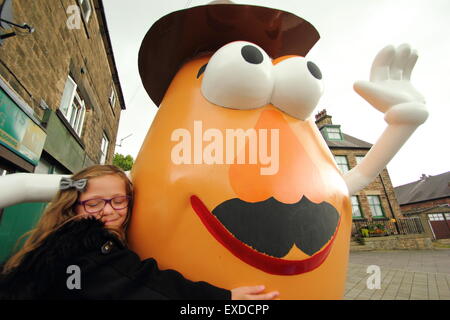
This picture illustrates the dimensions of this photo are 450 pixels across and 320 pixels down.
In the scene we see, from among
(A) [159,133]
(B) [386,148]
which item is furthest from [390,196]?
(A) [159,133]

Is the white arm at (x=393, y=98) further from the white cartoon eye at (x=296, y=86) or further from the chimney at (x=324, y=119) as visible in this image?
the chimney at (x=324, y=119)

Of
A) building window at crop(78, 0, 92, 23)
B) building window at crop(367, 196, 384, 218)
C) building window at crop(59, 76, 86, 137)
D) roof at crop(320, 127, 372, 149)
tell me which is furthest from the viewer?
roof at crop(320, 127, 372, 149)

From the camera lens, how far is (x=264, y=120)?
1.31 m

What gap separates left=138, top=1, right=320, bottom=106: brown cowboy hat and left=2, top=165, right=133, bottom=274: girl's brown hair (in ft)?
3.27

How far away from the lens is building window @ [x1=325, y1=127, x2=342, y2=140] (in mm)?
16266

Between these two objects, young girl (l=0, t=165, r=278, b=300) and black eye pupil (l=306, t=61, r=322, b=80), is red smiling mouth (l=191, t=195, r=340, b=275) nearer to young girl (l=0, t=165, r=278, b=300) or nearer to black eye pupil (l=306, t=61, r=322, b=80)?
young girl (l=0, t=165, r=278, b=300)

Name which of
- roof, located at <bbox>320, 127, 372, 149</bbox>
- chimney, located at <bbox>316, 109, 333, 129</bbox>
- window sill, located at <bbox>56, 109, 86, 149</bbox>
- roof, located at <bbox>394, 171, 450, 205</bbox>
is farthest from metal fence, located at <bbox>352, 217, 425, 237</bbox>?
roof, located at <bbox>394, 171, 450, 205</bbox>

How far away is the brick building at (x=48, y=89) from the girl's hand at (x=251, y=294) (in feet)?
7.81

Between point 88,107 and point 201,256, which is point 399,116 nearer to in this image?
point 201,256

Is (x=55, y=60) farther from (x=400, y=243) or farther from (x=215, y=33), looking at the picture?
(x=400, y=243)

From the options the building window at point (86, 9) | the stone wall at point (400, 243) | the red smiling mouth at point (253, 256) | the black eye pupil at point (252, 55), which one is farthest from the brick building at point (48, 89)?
the stone wall at point (400, 243)

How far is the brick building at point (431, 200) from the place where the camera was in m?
19.4

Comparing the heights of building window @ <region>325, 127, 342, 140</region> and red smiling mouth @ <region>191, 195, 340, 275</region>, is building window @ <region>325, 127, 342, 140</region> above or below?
above
